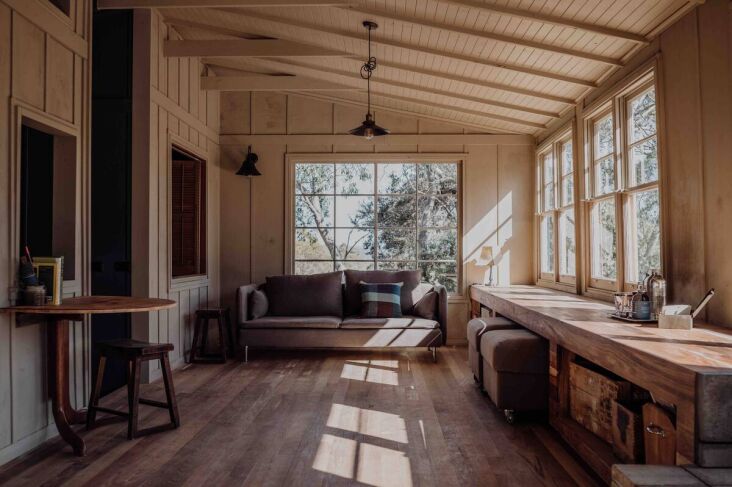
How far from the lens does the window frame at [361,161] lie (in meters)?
7.10

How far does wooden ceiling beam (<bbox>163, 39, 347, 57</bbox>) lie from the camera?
17.1 feet

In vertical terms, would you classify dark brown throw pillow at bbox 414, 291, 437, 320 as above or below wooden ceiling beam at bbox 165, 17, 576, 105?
below

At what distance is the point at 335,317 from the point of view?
6312 mm

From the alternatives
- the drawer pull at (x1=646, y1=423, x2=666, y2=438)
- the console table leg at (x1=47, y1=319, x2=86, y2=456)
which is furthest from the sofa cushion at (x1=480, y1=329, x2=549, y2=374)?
the console table leg at (x1=47, y1=319, x2=86, y2=456)

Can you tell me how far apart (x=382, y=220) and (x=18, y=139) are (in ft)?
15.2

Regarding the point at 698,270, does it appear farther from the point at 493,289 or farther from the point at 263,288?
the point at 263,288

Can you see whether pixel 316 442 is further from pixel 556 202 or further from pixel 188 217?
pixel 556 202

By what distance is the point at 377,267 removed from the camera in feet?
23.5

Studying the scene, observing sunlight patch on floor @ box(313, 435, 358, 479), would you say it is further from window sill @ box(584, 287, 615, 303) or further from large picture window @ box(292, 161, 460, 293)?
large picture window @ box(292, 161, 460, 293)

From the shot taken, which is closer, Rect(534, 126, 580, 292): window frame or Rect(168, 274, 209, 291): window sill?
Rect(534, 126, 580, 292): window frame

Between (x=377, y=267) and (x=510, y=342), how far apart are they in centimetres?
353

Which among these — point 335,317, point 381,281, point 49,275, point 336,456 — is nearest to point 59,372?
point 49,275

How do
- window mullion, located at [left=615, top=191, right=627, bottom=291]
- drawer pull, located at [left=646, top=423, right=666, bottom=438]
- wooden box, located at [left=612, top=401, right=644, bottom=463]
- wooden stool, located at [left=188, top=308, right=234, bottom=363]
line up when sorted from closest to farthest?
drawer pull, located at [left=646, top=423, right=666, bottom=438] → wooden box, located at [left=612, top=401, right=644, bottom=463] → window mullion, located at [left=615, top=191, right=627, bottom=291] → wooden stool, located at [left=188, top=308, right=234, bottom=363]

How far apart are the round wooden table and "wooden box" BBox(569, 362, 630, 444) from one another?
2662 mm
